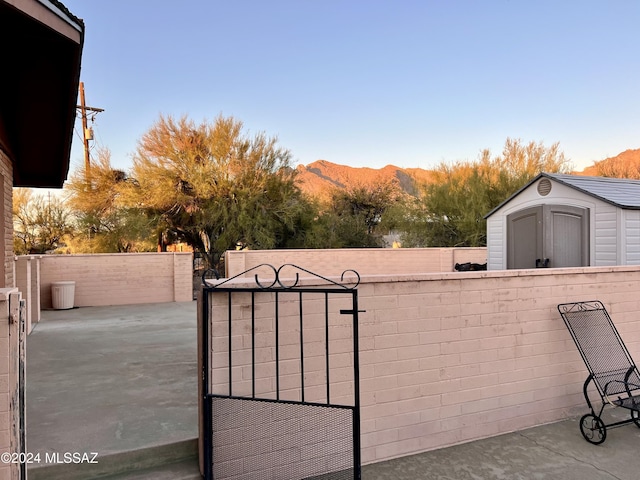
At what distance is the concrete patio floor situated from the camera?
2.91m

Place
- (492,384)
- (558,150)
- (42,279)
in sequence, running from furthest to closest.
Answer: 1. (558,150)
2. (42,279)
3. (492,384)

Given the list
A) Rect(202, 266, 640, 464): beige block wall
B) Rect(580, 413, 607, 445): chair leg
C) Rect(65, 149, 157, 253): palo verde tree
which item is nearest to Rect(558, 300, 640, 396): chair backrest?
Rect(202, 266, 640, 464): beige block wall

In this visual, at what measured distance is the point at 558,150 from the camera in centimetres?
1903

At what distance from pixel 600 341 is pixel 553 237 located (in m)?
2.77

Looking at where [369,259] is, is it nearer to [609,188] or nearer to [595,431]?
[609,188]

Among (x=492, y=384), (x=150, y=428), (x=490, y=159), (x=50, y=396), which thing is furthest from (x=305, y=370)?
(x=490, y=159)

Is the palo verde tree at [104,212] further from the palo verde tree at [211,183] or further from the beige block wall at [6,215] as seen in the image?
the beige block wall at [6,215]

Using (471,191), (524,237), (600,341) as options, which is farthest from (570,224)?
(471,191)

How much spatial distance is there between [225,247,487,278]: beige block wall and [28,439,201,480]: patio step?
953cm

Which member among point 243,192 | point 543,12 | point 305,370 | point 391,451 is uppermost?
point 543,12

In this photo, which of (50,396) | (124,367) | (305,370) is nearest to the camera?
(305,370)

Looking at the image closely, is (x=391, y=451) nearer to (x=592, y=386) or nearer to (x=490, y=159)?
(x=592, y=386)

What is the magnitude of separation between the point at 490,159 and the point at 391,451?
18.1 meters

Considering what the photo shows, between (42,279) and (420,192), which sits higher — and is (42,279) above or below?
below
